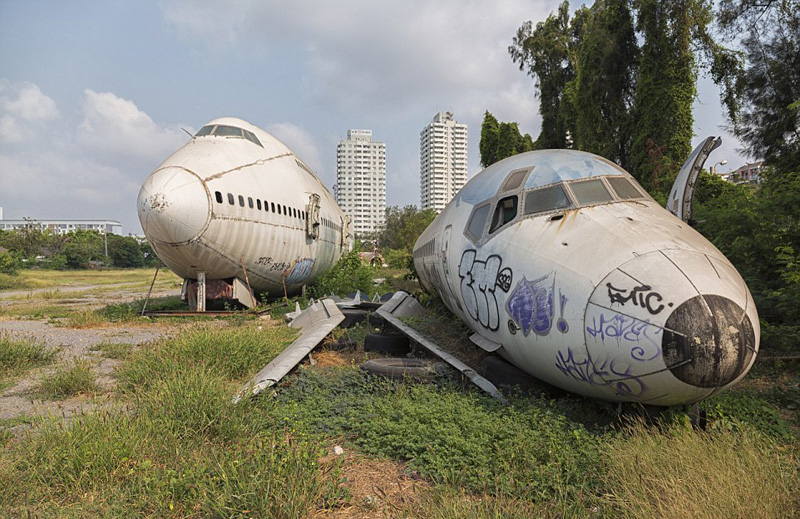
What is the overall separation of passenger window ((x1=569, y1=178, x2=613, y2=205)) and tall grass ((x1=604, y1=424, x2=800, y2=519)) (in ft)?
8.54

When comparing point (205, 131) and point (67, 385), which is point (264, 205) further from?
point (67, 385)

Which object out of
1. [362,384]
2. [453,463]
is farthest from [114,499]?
[362,384]

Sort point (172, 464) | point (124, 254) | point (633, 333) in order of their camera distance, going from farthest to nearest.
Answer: point (124, 254) < point (172, 464) < point (633, 333)

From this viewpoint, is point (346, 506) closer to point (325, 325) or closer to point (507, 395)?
point (507, 395)

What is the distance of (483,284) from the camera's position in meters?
5.73

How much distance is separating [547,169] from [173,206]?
10.4 metres

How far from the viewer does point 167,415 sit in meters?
5.00

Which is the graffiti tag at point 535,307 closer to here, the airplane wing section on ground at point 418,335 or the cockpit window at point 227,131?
the airplane wing section on ground at point 418,335

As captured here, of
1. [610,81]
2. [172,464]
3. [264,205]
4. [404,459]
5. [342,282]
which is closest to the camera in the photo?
[172,464]

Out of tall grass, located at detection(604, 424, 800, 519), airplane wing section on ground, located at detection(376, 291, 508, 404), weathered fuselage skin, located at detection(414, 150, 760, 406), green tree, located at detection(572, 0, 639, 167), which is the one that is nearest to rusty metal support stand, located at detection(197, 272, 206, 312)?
airplane wing section on ground, located at detection(376, 291, 508, 404)

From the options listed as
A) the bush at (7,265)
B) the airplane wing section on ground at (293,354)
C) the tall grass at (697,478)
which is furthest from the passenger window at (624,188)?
the bush at (7,265)

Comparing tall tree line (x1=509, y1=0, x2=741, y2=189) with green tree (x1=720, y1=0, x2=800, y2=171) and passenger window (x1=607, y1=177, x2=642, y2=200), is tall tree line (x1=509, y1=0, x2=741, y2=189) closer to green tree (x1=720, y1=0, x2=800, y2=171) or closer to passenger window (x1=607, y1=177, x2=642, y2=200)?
green tree (x1=720, y1=0, x2=800, y2=171)

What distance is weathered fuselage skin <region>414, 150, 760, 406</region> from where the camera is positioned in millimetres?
3887

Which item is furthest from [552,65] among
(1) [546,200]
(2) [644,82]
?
(1) [546,200]
